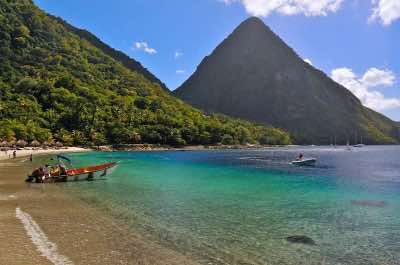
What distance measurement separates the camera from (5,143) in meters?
110

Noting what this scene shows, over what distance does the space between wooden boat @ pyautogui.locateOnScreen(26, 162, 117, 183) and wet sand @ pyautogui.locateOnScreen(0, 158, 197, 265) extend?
1345 cm

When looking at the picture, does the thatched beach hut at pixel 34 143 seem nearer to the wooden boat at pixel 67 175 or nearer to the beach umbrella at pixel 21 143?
the beach umbrella at pixel 21 143

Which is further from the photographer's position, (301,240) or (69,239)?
(301,240)

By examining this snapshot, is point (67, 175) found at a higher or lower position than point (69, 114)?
lower

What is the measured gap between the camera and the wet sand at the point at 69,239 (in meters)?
13.7

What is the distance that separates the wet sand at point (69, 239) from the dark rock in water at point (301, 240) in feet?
18.4

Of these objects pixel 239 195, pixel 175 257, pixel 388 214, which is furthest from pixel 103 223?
pixel 388 214

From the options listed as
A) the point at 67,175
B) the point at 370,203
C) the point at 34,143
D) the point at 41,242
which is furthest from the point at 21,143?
the point at 41,242

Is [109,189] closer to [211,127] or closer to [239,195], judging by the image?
[239,195]

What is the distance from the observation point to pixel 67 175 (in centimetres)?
4112

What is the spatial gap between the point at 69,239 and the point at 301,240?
33.9ft

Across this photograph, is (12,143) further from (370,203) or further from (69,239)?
(69,239)

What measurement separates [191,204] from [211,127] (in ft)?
557

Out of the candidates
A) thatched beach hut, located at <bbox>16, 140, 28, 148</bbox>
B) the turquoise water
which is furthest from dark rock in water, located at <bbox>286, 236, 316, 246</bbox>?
thatched beach hut, located at <bbox>16, 140, 28, 148</bbox>
